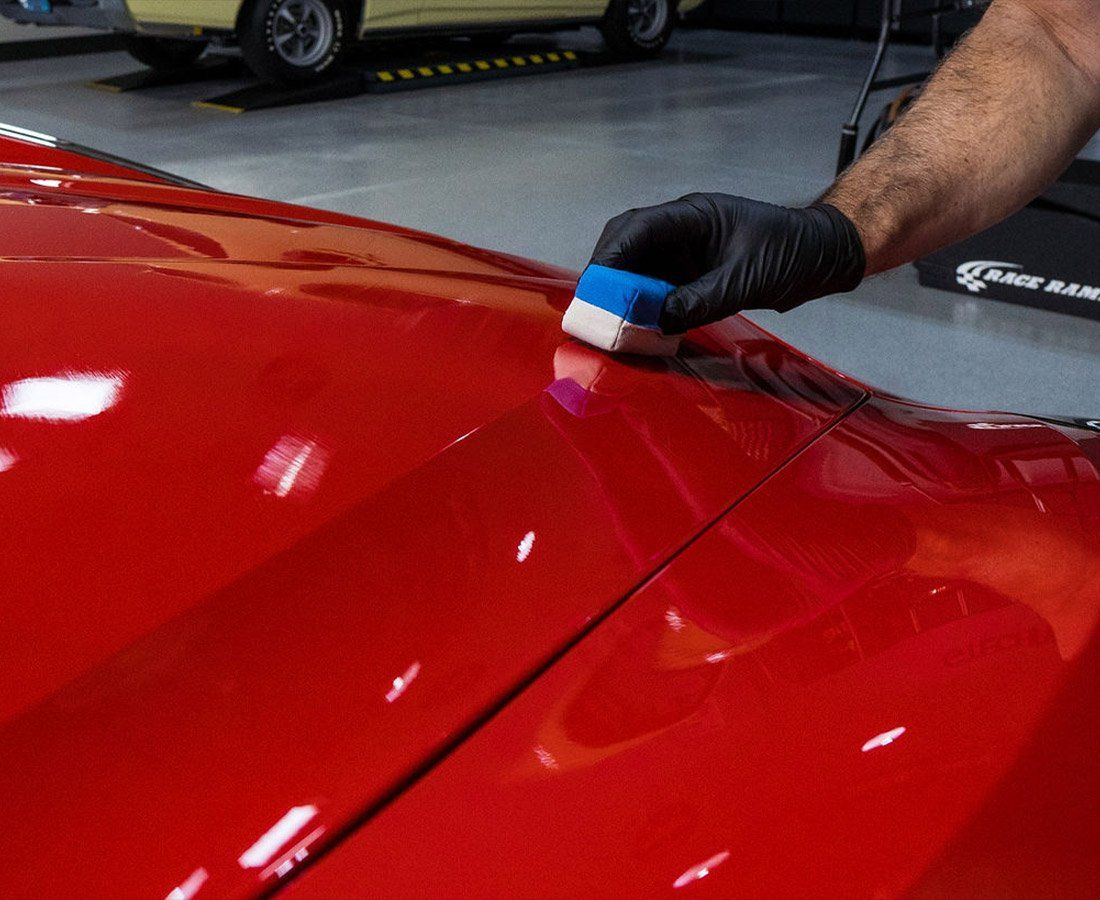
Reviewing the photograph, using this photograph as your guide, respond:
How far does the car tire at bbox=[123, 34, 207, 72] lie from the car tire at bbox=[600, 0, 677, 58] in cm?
280

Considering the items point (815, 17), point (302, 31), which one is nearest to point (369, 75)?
point (302, 31)

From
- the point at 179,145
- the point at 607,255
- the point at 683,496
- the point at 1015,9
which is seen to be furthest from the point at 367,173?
the point at 683,496

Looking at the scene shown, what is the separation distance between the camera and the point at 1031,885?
0.43m

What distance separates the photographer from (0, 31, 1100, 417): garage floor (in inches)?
110

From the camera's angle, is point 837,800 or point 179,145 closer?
point 837,800

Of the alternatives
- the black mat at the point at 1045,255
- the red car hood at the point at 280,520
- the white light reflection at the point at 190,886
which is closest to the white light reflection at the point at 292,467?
the red car hood at the point at 280,520

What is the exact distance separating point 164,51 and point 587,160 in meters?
3.85

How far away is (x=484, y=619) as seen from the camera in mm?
518

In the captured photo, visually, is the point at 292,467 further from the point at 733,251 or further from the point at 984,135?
the point at 984,135

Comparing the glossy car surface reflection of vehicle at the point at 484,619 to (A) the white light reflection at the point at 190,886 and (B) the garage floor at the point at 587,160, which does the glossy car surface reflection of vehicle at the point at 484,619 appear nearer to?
(A) the white light reflection at the point at 190,886

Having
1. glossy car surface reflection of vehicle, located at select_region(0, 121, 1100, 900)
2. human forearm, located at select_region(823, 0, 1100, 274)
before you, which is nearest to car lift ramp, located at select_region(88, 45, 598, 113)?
human forearm, located at select_region(823, 0, 1100, 274)

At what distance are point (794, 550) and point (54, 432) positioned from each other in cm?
40

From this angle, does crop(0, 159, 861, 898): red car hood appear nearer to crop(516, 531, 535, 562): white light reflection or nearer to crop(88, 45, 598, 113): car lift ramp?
crop(516, 531, 535, 562): white light reflection

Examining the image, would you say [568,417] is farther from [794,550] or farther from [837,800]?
[837,800]
